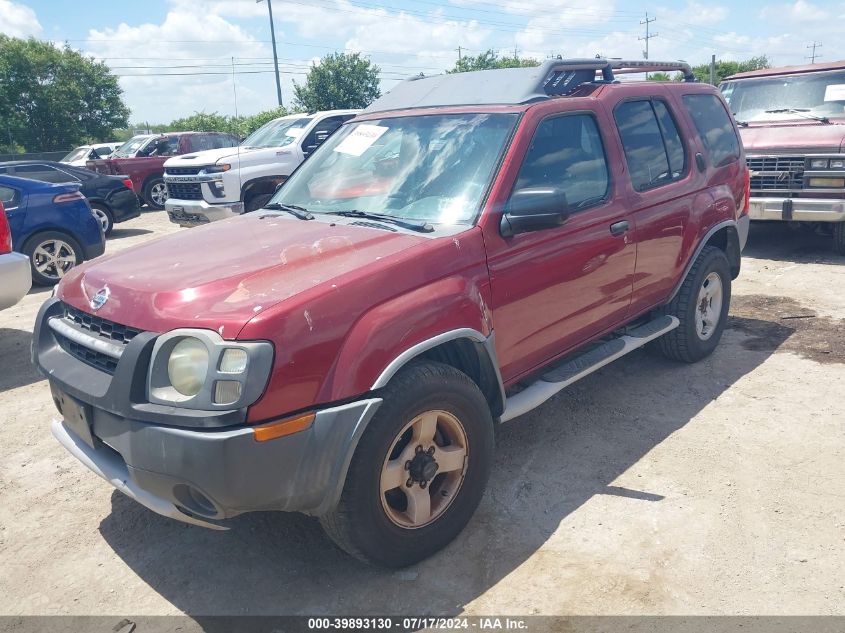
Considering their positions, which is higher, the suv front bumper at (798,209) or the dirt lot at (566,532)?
the suv front bumper at (798,209)

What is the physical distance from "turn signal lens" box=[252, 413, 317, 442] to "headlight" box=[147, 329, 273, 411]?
0.11 metres

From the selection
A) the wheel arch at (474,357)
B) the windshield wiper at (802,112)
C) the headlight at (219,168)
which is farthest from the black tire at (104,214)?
the wheel arch at (474,357)

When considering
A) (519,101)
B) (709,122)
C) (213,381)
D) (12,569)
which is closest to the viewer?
(213,381)

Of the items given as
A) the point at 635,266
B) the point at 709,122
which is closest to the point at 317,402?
the point at 635,266

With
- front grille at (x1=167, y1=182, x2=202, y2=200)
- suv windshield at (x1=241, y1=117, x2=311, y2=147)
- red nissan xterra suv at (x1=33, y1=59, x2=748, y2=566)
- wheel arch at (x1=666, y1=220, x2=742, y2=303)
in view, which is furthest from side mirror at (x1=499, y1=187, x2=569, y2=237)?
suv windshield at (x1=241, y1=117, x2=311, y2=147)

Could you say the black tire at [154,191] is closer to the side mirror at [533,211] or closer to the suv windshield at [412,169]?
the suv windshield at [412,169]

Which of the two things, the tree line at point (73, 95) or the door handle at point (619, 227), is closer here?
the door handle at point (619, 227)

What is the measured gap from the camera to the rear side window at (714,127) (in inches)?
196

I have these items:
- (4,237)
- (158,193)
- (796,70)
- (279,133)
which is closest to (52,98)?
(158,193)

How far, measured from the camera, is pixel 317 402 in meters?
2.51

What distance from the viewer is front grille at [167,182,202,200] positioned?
33.7 ft

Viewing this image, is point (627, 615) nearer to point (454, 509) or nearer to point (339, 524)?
point (454, 509)

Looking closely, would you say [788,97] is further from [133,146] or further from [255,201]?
[133,146]

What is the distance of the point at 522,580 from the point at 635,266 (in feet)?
6.88
